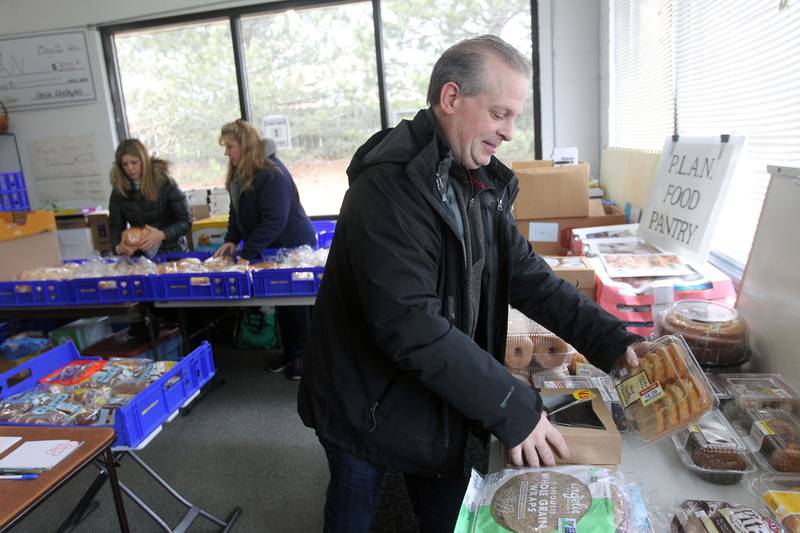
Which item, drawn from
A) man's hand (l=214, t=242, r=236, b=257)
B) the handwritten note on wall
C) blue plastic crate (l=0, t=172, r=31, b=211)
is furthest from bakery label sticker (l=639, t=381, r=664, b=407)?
the handwritten note on wall

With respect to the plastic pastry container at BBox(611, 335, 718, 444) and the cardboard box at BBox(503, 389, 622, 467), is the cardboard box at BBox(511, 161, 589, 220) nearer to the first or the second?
the plastic pastry container at BBox(611, 335, 718, 444)

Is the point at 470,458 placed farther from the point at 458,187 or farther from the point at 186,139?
the point at 186,139

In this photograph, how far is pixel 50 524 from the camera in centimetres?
221

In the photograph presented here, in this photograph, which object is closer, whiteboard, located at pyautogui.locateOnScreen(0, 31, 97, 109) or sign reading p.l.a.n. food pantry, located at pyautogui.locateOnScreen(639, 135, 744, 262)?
sign reading p.l.a.n. food pantry, located at pyautogui.locateOnScreen(639, 135, 744, 262)

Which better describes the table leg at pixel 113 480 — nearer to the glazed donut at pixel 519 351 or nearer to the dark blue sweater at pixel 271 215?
the glazed donut at pixel 519 351

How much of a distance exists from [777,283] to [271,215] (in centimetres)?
244

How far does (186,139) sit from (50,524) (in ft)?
11.9

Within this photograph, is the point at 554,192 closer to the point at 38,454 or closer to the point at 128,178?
the point at 38,454

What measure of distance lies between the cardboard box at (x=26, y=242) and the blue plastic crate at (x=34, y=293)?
240 millimetres

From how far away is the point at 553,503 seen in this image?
33.8 inches

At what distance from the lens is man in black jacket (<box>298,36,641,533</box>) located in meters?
0.97

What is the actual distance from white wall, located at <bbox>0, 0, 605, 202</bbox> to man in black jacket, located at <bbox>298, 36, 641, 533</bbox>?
3146 mm

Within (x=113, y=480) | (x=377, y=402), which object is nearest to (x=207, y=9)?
(x=113, y=480)

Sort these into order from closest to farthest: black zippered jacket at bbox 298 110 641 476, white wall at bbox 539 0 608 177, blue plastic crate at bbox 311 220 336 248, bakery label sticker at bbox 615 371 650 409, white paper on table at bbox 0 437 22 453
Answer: black zippered jacket at bbox 298 110 641 476 → bakery label sticker at bbox 615 371 650 409 → white paper on table at bbox 0 437 22 453 → blue plastic crate at bbox 311 220 336 248 → white wall at bbox 539 0 608 177
